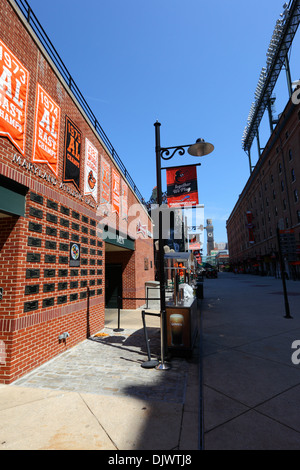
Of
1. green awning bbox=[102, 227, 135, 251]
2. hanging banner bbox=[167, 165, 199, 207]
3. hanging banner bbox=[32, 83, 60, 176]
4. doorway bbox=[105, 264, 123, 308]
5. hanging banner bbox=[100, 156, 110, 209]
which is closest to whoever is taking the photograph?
hanging banner bbox=[32, 83, 60, 176]

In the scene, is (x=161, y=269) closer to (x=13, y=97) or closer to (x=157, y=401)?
(x=157, y=401)

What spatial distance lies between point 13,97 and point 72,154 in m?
2.32

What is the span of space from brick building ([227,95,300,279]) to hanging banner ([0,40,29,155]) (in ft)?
81.3

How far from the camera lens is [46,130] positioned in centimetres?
578

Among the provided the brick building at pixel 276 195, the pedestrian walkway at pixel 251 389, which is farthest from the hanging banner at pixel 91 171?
the brick building at pixel 276 195

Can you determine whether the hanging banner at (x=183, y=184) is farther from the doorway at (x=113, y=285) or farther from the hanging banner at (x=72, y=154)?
the doorway at (x=113, y=285)

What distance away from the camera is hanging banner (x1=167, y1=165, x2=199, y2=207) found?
6.54 metres

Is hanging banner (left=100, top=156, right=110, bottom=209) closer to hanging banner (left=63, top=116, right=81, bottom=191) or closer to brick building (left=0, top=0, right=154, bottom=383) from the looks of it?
brick building (left=0, top=0, right=154, bottom=383)

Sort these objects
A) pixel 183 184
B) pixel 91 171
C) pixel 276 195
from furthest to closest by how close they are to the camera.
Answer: pixel 276 195 → pixel 91 171 → pixel 183 184

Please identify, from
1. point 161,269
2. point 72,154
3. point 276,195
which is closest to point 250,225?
point 276,195

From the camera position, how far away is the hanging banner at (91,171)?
25.8 feet

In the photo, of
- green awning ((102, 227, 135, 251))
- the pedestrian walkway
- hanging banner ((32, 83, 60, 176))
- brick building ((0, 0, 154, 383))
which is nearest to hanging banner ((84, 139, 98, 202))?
brick building ((0, 0, 154, 383))

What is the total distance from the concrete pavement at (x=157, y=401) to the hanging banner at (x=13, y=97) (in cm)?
462
